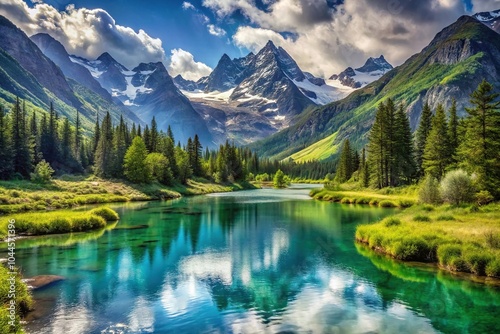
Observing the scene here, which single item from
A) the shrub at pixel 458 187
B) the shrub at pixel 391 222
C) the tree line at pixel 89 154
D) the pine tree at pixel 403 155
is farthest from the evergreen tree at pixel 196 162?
the shrub at pixel 391 222

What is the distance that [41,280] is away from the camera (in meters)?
25.5

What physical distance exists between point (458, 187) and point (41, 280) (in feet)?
158

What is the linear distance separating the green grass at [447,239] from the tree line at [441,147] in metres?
8.89

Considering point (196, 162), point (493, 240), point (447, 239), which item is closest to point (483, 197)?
point (447, 239)

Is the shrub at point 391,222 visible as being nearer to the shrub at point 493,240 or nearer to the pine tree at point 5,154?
the shrub at point 493,240

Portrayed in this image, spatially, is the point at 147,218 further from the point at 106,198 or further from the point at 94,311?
the point at 94,311

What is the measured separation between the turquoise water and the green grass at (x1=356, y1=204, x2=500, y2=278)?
1.55 metres

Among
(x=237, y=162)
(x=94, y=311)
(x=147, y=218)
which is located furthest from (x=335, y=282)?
(x=237, y=162)

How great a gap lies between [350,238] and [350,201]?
4555 centimetres

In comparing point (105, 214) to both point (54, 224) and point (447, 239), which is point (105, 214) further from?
point (447, 239)

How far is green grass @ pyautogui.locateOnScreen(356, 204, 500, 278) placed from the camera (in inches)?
1020

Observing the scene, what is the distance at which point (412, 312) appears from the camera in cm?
2062

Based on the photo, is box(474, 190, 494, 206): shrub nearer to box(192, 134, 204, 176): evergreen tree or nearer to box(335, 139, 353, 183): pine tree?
box(335, 139, 353, 183): pine tree

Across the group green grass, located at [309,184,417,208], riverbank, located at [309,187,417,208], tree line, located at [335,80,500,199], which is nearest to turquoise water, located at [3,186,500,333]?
tree line, located at [335,80,500,199]
